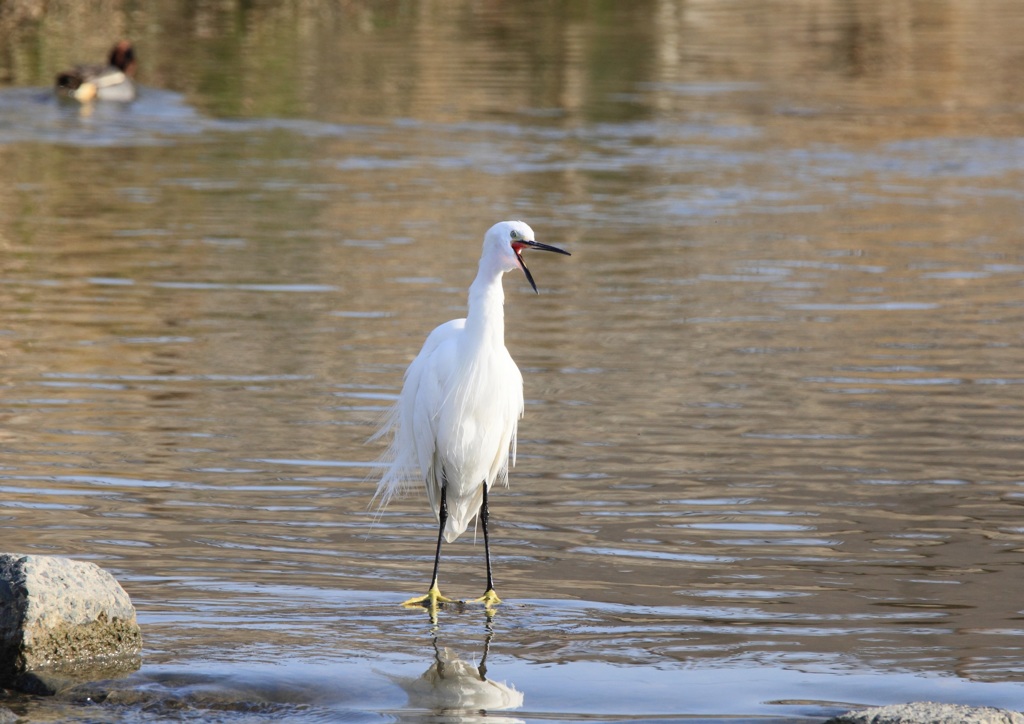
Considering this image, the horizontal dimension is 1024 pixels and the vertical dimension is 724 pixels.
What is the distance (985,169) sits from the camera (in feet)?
65.5

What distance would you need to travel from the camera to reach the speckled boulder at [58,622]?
6.00m

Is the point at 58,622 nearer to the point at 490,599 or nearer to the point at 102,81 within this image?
the point at 490,599

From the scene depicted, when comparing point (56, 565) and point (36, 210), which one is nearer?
point (56, 565)

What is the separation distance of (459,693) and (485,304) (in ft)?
5.92

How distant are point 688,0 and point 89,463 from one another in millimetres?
35712

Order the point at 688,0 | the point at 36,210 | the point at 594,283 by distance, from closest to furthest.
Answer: the point at 594,283 < the point at 36,210 < the point at 688,0

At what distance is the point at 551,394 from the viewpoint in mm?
10766

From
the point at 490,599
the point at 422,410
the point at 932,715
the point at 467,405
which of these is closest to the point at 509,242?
the point at 467,405

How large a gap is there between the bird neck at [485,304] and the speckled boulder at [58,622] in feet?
6.37

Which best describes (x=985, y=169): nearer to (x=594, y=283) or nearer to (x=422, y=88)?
(x=594, y=283)

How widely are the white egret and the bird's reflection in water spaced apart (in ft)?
2.30

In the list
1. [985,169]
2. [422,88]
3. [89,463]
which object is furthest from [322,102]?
[89,463]

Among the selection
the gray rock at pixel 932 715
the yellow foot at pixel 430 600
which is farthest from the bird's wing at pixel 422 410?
the gray rock at pixel 932 715

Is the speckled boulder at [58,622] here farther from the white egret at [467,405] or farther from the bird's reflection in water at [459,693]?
the white egret at [467,405]
